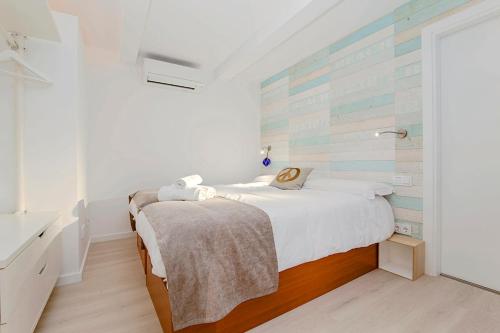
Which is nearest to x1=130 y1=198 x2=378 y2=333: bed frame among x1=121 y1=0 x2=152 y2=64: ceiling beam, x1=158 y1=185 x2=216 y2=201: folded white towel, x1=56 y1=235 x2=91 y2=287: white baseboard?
x1=158 y1=185 x2=216 y2=201: folded white towel

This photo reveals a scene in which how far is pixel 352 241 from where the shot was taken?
74.9 inches

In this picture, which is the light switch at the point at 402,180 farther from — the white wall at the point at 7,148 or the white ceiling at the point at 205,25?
the white wall at the point at 7,148

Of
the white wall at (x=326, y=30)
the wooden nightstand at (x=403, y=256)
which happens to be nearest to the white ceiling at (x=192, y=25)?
the white wall at (x=326, y=30)

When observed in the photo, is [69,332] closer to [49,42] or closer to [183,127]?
[49,42]

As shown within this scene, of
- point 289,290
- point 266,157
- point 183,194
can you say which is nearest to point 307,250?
point 289,290

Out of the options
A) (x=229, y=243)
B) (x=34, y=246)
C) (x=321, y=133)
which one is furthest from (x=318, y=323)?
(x=321, y=133)

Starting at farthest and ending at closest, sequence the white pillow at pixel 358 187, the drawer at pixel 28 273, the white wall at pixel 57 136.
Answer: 1. the white pillow at pixel 358 187
2. the white wall at pixel 57 136
3. the drawer at pixel 28 273

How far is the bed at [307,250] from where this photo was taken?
139 cm

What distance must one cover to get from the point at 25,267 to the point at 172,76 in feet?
8.73

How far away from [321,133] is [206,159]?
1.78 metres

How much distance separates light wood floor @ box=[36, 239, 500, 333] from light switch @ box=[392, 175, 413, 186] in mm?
842

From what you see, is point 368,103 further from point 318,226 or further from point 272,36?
point 318,226

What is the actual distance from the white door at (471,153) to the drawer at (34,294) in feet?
9.84

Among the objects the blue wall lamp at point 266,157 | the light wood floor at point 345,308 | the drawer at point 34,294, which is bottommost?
the light wood floor at point 345,308
